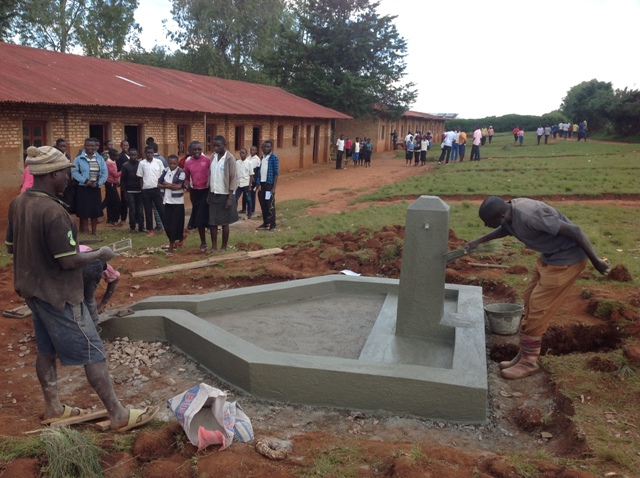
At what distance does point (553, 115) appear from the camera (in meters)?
57.4

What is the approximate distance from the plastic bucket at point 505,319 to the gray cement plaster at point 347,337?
0.14 meters

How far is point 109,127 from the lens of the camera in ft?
51.9

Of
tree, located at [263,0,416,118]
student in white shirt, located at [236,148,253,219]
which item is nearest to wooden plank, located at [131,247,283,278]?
student in white shirt, located at [236,148,253,219]

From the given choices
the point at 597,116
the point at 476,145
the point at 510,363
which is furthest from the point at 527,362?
the point at 597,116

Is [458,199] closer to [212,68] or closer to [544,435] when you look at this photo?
[544,435]

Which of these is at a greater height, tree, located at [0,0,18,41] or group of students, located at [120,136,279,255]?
tree, located at [0,0,18,41]

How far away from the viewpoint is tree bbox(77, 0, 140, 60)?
→ 36.3 metres

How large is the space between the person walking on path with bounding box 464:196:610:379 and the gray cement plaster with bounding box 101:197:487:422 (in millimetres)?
443

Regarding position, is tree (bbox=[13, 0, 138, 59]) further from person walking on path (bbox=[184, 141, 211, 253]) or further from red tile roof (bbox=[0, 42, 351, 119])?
person walking on path (bbox=[184, 141, 211, 253])

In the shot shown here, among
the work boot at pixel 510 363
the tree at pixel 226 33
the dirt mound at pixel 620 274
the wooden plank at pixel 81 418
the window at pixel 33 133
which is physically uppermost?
the tree at pixel 226 33

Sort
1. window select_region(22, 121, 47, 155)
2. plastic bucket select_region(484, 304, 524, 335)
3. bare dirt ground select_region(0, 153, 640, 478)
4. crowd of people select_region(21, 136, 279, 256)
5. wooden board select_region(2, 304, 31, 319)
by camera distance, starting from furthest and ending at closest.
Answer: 1. window select_region(22, 121, 47, 155)
2. crowd of people select_region(21, 136, 279, 256)
3. wooden board select_region(2, 304, 31, 319)
4. plastic bucket select_region(484, 304, 524, 335)
5. bare dirt ground select_region(0, 153, 640, 478)

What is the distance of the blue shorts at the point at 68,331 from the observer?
150 inches

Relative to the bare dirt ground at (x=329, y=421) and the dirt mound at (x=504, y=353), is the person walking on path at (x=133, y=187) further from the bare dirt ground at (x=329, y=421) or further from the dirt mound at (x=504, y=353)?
the dirt mound at (x=504, y=353)

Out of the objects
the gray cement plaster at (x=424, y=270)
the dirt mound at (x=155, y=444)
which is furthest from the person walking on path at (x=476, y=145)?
the dirt mound at (x=155, y=444)
